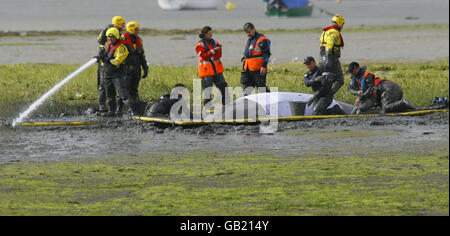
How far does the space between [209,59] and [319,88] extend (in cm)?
203

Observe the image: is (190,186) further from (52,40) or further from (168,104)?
(52,40)

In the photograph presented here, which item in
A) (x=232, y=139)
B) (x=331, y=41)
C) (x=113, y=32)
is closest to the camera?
(x=232, y=139)

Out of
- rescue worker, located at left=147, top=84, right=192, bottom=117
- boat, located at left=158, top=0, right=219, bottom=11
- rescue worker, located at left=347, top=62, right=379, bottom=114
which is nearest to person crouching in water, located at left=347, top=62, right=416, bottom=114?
rescue worker, located at left=347, top=62, right=379, bottom=114

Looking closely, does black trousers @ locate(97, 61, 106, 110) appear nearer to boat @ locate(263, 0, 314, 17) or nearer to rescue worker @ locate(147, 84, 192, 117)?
rescue worker @ locate(147, 84, 192, 117)

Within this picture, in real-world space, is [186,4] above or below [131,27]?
above

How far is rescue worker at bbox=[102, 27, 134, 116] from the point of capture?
47.3 feet

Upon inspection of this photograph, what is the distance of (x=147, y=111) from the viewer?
14047mm

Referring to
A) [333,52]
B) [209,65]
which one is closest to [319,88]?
[333,52]

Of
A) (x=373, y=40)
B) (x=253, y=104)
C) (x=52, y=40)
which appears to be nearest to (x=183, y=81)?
(x=253, y=104)

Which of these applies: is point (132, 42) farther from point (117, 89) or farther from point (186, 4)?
point (186, 4)

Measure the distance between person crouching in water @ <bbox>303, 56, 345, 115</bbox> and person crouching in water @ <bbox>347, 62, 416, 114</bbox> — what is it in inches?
16.6

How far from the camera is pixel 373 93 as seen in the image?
541 inches

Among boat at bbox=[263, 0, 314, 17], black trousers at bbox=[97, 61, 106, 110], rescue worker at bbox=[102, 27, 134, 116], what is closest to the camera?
rescue worker at bbox=[102, 27, 134, 116]

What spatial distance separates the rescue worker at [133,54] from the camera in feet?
48.7
